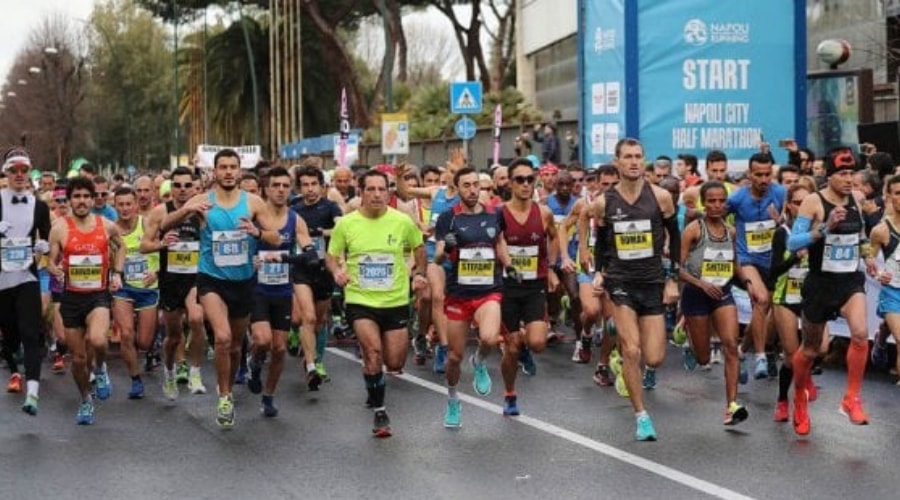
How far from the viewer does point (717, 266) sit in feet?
39.8

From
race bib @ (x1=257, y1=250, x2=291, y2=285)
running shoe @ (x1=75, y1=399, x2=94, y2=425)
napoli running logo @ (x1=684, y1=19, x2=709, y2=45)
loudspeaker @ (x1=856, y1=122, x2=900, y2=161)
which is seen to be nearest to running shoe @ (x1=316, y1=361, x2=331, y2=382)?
race bib @ (x1=257, y1=250, x2=291, y2=285)

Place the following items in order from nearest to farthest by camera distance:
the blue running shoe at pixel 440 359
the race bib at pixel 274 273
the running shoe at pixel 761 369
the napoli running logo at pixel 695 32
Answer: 1. the race bib at pixel 274 273
2. the running shoe at pixel 761 369
3. the blue running shoe at pixel 440 359
4. the napoli running logo at pixel 695 32

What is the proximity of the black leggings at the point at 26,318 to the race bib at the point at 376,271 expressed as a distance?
2641 millimetres

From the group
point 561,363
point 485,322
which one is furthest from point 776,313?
point 561,363

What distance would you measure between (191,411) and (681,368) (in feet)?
15.9

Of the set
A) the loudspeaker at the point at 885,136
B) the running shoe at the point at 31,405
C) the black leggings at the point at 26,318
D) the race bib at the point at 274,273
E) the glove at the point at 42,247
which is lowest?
the running shoe at the point at 31,405

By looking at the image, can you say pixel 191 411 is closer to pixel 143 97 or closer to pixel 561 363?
pixel 561 363

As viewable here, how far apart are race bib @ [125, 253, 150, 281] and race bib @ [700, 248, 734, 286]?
4.94 m

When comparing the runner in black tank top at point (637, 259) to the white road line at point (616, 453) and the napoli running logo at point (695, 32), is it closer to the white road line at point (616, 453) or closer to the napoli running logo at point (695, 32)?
the white road line at point (616, 453)

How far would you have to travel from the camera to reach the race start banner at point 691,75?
19703 mm

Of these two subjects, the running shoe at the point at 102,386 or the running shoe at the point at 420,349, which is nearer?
the running shoe at the point at 102,386

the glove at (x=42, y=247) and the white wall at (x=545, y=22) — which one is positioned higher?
the white wall at (x=545, y=22)

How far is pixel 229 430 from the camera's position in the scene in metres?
11.8

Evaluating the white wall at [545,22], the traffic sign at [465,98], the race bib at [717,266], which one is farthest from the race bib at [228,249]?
the white wall at [545,22]
